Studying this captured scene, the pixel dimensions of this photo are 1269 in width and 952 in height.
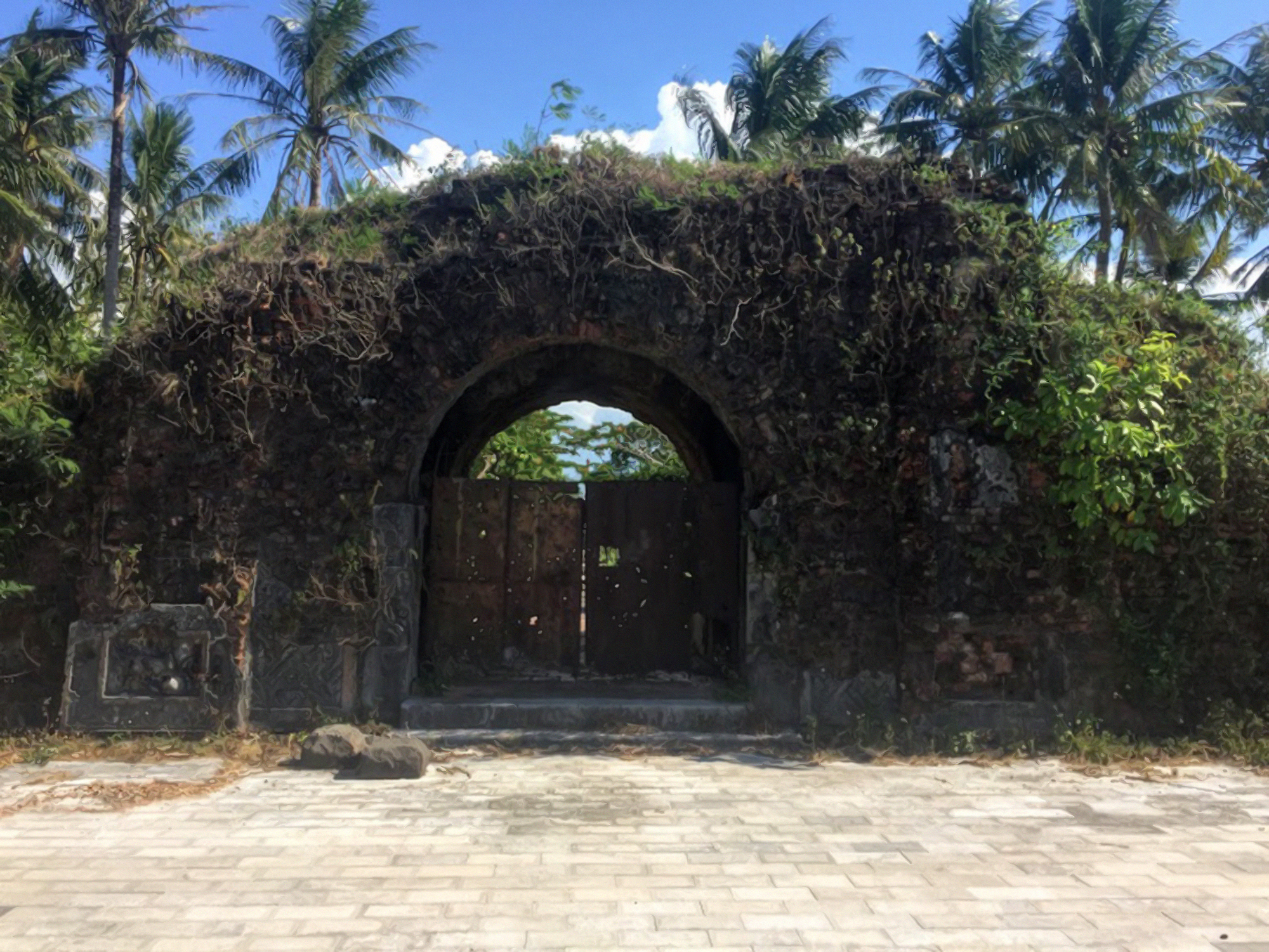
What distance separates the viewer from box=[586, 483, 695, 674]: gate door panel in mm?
8484

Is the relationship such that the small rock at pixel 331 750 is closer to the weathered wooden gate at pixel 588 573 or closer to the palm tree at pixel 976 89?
the weathered wooden gate at pixel 588 573

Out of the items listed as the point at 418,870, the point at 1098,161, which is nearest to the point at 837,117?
the point at 1098,161

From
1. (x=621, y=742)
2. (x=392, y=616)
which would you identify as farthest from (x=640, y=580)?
(x=392, y=616)

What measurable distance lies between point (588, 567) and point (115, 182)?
547 inches

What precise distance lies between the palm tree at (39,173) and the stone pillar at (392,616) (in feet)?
14.1

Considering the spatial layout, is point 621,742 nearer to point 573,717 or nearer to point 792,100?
point 573,717

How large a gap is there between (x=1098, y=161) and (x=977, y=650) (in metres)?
16.4

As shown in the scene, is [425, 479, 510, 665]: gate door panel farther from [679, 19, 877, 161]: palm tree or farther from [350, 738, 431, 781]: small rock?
[679, 19, 877, 161]: palm tree

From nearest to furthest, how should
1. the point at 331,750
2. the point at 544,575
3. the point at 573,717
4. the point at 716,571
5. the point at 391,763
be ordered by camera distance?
the point at 391,763 < the point at 331,750 < the point at 573,717 < the point at 716,571 < the point at 544,575

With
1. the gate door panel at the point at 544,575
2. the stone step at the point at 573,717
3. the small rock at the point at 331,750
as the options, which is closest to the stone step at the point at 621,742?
the stone step at the point at 573,717

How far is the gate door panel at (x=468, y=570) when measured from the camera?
8344 millimetres

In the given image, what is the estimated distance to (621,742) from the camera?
22.6 feet

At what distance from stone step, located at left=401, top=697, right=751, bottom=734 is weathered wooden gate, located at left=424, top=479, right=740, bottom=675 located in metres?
1.23

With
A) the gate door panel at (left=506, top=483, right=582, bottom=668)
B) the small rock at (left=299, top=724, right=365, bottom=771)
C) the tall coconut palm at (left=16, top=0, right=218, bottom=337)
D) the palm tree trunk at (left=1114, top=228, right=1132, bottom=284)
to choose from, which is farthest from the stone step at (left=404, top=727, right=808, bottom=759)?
the tall coconut palm at (left=16, top=0, right=218, bottom=337)
